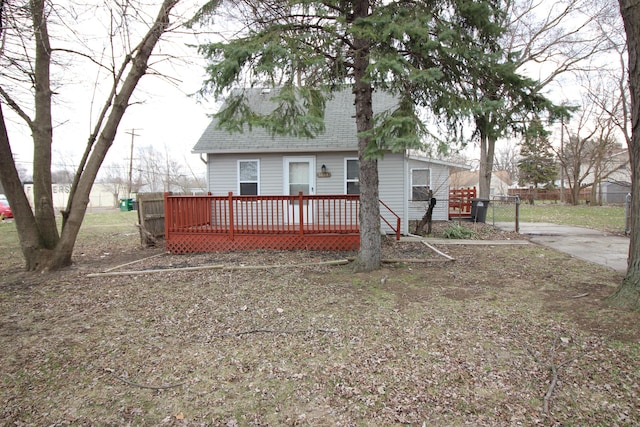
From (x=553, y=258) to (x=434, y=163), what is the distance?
19.2 feet

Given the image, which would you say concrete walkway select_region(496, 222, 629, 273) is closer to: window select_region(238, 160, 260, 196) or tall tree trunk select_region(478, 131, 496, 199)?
window select_region(238, 160, 260, 196)

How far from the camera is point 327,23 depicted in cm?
534

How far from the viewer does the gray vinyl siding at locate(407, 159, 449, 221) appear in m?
11.4

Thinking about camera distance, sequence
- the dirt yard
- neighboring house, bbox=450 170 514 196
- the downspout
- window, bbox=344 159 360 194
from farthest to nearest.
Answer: neighboring house, bbox=450 170 514 196
window, bbox=344 159 360 194
the downspout
the dirt yard

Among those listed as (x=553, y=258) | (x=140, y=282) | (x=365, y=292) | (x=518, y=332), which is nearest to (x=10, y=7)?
(x=140, y=282)

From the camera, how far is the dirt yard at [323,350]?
2395mm

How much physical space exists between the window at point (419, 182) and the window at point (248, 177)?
5177 mm

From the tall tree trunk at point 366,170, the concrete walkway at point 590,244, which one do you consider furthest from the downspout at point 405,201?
the tall tree trunk at point 366,170

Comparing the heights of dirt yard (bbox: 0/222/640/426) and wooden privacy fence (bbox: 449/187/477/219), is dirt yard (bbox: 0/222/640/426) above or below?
below

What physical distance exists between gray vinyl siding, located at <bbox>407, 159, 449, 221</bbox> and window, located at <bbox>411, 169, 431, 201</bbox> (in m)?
0.15

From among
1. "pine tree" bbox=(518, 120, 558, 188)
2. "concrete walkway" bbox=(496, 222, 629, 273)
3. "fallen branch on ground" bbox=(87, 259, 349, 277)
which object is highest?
"pine tree" bbox=(518, 120, 558, 188)

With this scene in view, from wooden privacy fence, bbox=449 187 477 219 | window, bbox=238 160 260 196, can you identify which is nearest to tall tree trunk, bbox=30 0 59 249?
window, bbox=238 160 260 196

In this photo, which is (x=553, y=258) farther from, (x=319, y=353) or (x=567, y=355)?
(x=319, y=353)

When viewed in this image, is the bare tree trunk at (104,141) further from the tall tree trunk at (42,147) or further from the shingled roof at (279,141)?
the shingled roof at (279,141)
